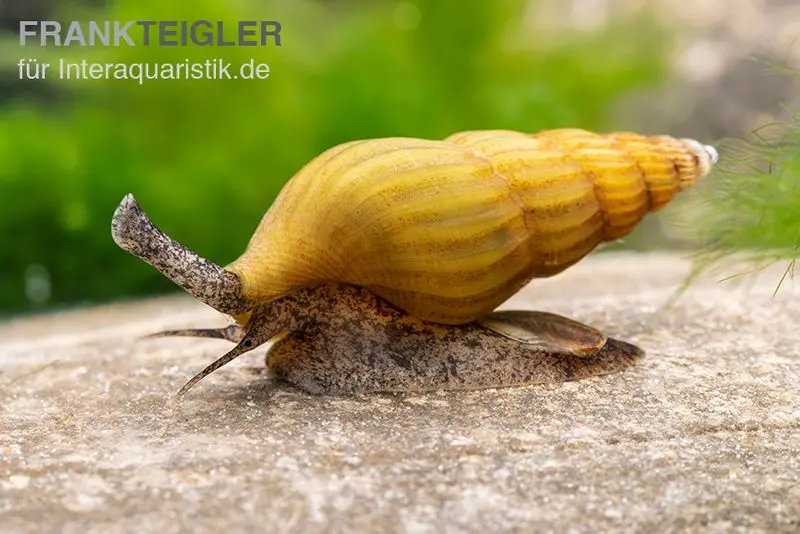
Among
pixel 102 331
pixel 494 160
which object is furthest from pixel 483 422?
pixel 102 331

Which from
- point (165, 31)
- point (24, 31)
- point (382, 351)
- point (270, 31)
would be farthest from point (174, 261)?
point (24, 31)

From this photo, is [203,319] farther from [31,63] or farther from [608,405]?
[31,63]

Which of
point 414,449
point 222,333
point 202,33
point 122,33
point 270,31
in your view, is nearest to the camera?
point 414,449

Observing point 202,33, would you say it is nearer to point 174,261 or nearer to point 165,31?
point 165,31

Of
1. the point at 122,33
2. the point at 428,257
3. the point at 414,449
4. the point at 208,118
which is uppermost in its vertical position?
the point at 122,33

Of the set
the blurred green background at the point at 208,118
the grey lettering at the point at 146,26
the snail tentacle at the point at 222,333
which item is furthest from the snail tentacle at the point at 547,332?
the grey lettering at the point at 146,26

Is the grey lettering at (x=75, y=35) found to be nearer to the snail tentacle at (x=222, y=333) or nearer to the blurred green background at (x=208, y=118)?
the blurred green background at (x=208, y=118)
